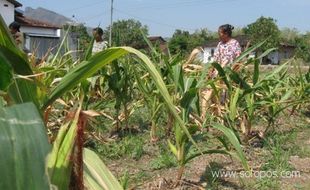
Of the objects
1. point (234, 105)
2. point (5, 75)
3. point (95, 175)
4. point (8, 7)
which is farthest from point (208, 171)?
point (8, 7)

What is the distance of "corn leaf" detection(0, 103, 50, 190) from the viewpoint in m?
0.59

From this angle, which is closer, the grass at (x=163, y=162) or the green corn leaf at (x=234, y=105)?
the grass at (x=163, y=162)

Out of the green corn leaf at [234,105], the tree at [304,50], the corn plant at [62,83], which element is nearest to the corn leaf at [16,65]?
the corn plant at [62,83]

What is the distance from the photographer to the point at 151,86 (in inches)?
140

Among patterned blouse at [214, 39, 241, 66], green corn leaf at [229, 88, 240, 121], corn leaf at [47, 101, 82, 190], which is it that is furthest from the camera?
patterned blouse at [214, 39, 241, 66]

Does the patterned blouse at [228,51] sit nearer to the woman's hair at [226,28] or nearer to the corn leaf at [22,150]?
the woman's hair at [226,28]

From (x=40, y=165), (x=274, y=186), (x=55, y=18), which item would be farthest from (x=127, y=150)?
(x=55, y=18)

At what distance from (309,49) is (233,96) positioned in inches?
1692

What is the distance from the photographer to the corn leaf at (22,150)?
59cm

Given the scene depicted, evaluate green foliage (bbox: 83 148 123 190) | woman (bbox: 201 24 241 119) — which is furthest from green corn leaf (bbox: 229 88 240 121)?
green foliage (bbox: 83 148 123 190)

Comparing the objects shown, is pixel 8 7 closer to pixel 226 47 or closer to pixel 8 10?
pixel 8 10

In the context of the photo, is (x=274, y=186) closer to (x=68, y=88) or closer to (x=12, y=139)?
(x=68, y=88)

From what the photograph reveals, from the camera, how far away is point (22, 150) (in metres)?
0.63

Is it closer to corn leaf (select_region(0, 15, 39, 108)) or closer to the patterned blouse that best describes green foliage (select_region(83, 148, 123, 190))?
corn leaf (select_region(0, 15, 39, 108))
